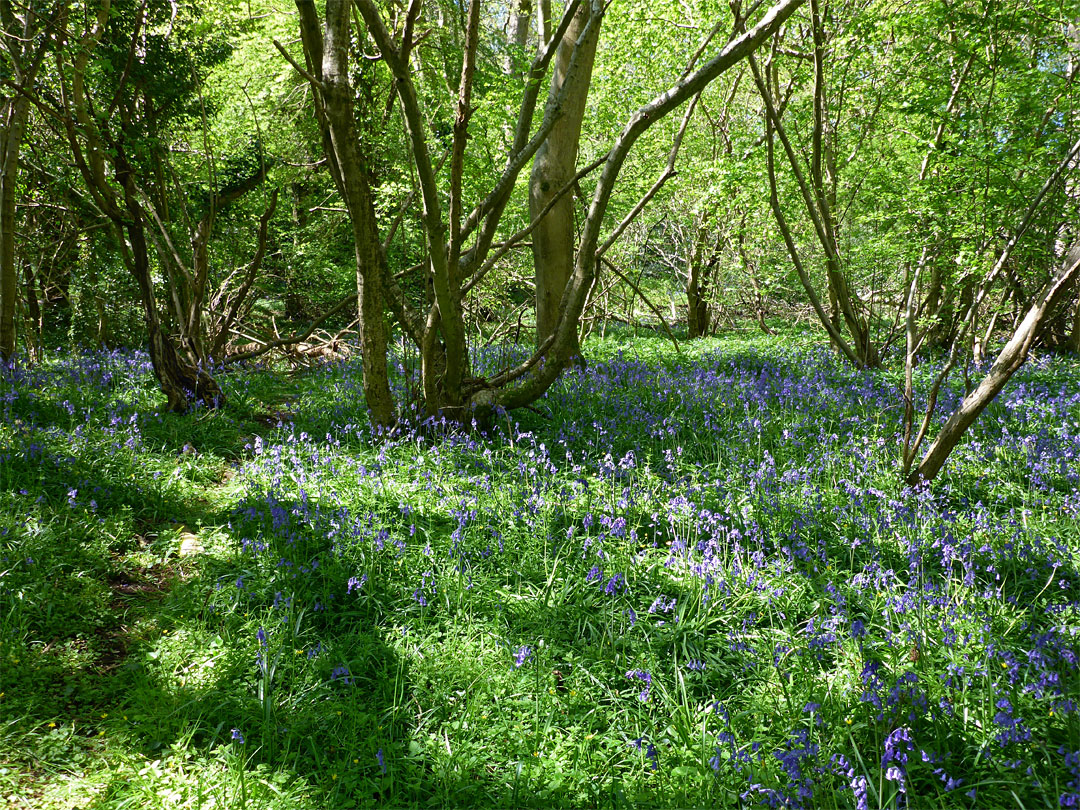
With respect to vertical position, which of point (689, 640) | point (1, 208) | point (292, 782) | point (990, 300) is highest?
point (1, 208)

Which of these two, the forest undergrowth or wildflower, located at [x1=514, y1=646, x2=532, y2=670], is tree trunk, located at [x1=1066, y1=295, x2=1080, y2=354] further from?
wildflower, located at [x1=514, y1=646, x2=532, y2=670]

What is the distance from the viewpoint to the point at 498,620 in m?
3.08

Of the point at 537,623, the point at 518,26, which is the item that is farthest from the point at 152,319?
the point at 518,26

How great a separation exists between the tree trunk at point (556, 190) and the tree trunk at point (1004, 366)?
4385 millimetres

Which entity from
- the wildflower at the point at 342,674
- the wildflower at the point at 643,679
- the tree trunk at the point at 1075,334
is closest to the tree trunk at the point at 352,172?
the wildflower at the point at 342,674

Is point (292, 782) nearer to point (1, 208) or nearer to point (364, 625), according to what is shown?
point (364, 625)

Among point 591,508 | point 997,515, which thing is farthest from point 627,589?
point 997,515

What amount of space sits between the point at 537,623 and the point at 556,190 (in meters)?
6.09

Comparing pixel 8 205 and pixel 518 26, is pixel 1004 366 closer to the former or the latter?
pixel 8 205

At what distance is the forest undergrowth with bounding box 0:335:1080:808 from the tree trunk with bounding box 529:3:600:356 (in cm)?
328

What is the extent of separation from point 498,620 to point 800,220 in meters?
11.1

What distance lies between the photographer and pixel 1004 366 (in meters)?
3.96

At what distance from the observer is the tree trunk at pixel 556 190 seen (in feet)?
25.9

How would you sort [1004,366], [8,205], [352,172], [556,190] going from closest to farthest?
[1004,366], [352,172], [8,205], [556,190]
